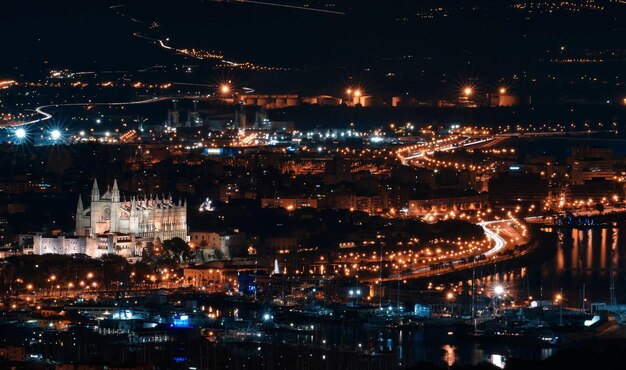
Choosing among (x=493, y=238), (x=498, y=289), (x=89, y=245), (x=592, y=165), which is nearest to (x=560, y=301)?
(x=498, y=289)

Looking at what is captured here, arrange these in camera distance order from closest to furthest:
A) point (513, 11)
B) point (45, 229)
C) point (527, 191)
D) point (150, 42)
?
point (45, 229)
point (527, 191)
point (150, 42)
point (513, 11)

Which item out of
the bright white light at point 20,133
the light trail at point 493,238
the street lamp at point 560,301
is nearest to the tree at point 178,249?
the light trail at point 493,238

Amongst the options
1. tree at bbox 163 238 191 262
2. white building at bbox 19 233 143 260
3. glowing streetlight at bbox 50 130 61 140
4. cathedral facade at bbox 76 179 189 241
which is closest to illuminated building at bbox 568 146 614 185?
glowing streetlight at bbox 50 130 61 140

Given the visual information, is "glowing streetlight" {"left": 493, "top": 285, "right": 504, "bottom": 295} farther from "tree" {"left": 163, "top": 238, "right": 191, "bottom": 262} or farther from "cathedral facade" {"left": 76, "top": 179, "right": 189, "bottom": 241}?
"cathedral facade" {"left": 76, "top": 179, "right": 189, "bottom": 241}

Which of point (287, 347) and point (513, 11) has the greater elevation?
point (513, 11)

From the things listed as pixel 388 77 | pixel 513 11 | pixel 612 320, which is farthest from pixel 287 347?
pixel 513 11

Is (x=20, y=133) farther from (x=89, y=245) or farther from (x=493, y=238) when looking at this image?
(x=89, y=245)

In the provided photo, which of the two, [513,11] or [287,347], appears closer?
[287,347]

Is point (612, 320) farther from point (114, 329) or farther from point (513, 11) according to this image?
point (513, 11)

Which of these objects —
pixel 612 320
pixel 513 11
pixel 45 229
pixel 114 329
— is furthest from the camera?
Result: pixel 513 11
